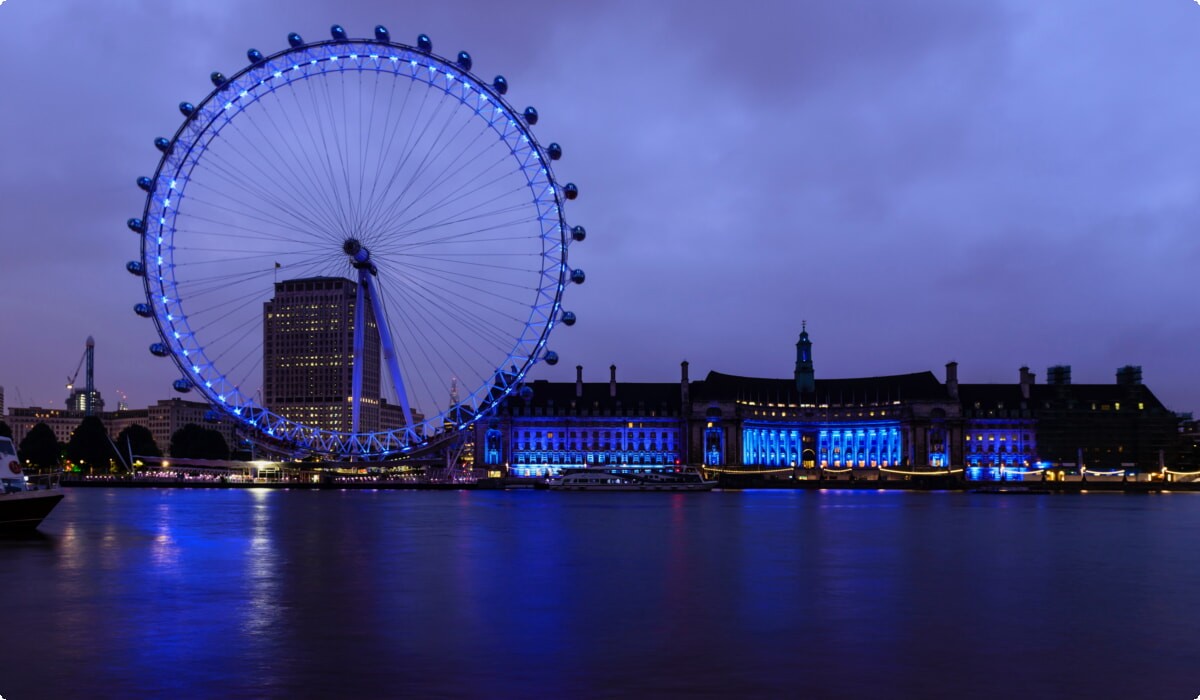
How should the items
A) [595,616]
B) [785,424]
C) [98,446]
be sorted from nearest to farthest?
1. [595,616]
2. [98,446]
3. [785,424]

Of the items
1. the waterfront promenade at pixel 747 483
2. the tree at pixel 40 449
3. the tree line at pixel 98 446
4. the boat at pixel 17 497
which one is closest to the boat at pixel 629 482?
the waterfront promenade at pixel 747 483

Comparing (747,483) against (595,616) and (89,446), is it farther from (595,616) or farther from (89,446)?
(595,616)

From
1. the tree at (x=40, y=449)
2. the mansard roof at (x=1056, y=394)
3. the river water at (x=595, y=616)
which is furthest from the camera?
the mansard roof at (x=1056, y=394)

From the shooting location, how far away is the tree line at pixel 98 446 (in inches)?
6722

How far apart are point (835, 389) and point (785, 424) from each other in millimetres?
11695

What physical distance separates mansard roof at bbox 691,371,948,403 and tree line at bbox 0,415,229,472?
8345 centimetres

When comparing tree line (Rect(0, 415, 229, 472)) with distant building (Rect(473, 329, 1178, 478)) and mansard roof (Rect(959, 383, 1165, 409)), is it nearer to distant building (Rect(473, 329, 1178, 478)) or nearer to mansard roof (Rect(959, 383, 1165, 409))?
distant building (Rect(473, 329, 1178, 478))

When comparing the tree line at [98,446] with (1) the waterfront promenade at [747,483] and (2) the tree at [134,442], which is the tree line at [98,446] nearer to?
(2) the tree at [134,442]

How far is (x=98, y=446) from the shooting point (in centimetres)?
17550

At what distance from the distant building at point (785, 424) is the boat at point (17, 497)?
400ft

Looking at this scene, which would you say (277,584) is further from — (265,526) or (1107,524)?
(1107,524)


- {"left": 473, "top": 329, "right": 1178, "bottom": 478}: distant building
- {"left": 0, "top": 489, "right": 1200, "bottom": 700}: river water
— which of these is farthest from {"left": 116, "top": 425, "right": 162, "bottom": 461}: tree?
{"left": 0, "top": 489, "right": 1200, "bottom": 700}: river water

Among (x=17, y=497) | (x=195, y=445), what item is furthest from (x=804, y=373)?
(x=17, y=497)

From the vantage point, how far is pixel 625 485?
141000mm
